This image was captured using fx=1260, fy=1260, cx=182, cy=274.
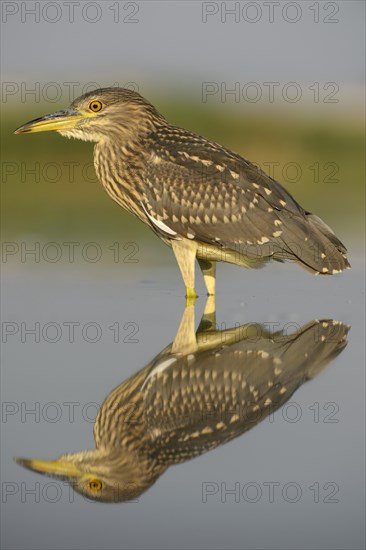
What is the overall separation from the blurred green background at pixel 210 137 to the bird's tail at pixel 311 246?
190 inches

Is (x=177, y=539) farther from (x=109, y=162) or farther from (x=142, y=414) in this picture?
(x=109, y=162)

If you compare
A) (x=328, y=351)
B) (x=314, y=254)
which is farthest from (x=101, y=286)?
(x=328, y=351)

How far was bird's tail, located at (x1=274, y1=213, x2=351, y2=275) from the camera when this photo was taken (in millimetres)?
11242

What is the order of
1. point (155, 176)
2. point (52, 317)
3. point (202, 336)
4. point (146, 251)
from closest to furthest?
point (202, 336), point (52, 317), point (155, 176), point (146, 251)

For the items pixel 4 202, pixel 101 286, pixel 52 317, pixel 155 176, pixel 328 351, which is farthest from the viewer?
pixel 4 202

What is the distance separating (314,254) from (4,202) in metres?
9.08

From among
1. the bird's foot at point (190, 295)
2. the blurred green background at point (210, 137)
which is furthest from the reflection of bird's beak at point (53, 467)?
the blurred green background at point (210, 137)

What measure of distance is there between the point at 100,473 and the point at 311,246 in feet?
16.8

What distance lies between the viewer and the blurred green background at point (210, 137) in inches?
690

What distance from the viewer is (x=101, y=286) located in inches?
501

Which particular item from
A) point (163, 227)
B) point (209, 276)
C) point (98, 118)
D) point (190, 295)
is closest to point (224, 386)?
point (163, 227)

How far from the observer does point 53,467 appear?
21.7 ft

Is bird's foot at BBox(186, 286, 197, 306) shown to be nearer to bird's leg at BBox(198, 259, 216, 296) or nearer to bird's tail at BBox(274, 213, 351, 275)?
bird's leg at BBox(198, 259, 216, 296)

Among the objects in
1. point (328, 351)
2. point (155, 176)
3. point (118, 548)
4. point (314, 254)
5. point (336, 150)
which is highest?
point (336, 150)
